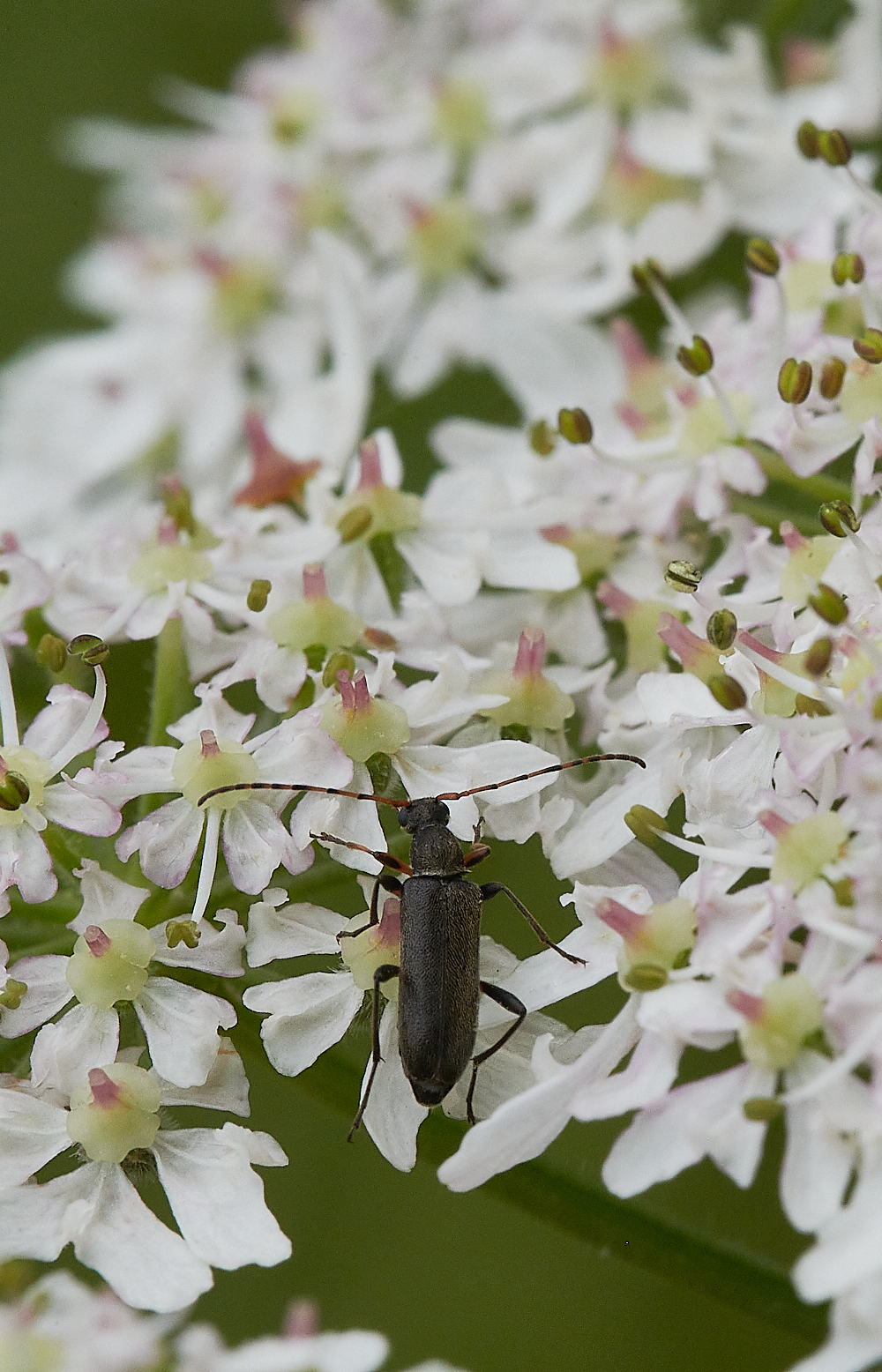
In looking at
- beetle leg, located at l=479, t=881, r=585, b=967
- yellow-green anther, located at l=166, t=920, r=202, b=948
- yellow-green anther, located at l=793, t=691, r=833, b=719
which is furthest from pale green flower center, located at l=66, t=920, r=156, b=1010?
yellow-green anther, located at l=793, t=691, r=833, b=719

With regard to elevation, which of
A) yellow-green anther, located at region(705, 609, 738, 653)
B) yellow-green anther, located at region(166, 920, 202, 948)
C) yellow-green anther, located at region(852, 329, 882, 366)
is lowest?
yellow-green anther, located at region(166, 920, 202, 948)

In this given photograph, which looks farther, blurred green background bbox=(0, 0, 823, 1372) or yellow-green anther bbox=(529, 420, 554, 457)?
yellow-green anther bbox=(529, 420, 554, 457)

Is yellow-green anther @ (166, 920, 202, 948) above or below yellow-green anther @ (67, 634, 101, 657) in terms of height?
below

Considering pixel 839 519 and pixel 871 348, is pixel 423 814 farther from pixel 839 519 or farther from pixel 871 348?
pixel 871 348

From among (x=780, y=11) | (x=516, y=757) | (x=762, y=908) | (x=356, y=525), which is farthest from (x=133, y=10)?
(x=762, y=908)

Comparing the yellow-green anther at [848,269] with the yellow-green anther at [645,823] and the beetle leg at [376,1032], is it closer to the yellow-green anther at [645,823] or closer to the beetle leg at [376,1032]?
the yellow-green anther at [645,823]

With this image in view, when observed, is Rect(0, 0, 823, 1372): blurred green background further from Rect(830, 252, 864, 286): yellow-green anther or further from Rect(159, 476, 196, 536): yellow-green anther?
Rect(830, 252, 864, 286): yellow-green anther
